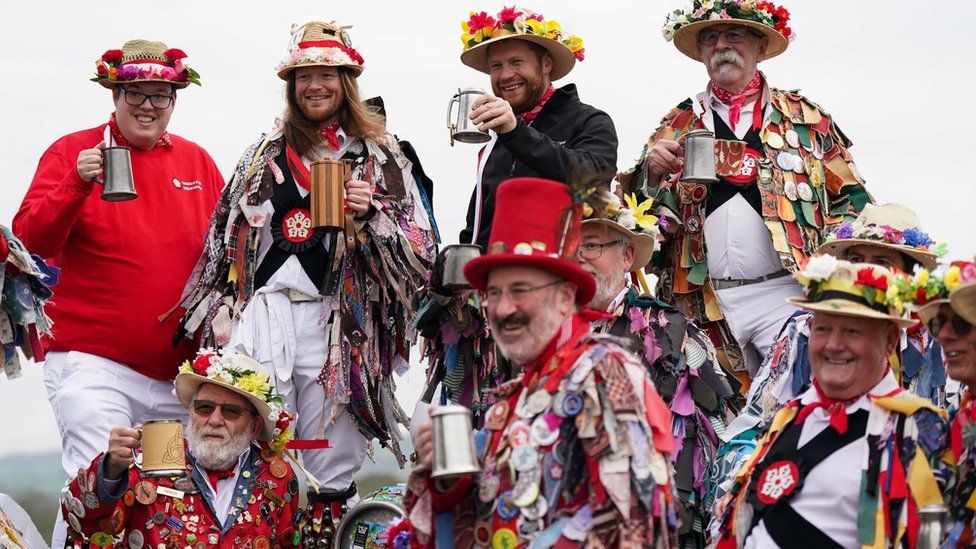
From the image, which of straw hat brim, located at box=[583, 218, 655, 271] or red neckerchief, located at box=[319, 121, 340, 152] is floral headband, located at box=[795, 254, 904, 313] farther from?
red neckerchief, located at box=[319, 121, 340, 152]

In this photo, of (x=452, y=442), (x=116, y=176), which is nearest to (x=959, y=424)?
(x=452, y=442)

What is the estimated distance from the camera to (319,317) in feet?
27.7

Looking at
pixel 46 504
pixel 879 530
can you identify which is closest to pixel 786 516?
pixel 879 530

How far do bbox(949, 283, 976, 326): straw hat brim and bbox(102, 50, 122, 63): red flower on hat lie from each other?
15.8 ft

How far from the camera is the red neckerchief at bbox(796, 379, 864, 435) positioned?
590 centimetres

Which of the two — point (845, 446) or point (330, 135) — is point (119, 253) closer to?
point (330, 135)

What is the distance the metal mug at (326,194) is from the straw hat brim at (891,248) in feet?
7.78

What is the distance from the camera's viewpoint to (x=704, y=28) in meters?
8.91

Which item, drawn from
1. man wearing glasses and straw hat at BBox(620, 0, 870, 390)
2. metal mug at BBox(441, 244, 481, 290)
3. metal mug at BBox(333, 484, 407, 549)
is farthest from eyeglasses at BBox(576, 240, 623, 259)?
metal mug at BBox(333, 484, 407, 549)

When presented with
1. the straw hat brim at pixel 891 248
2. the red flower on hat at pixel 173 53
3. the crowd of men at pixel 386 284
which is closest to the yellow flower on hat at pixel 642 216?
the crowd of men at pixel 386 284

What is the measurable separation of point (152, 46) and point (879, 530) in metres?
4.92

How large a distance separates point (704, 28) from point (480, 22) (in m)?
1.42

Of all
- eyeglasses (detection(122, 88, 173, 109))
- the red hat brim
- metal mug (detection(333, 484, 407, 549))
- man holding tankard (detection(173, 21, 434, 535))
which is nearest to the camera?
the red hat brim

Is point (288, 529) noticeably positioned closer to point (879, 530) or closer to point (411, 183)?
point (411, 183)
